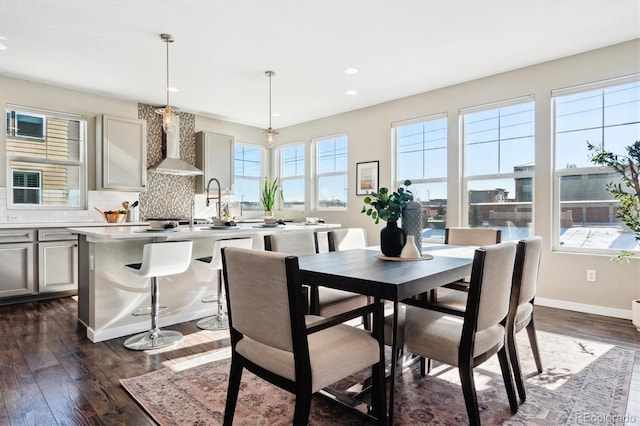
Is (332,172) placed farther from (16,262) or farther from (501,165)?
(16,262)

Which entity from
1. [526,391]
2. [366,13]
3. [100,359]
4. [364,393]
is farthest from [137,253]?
[526,391]

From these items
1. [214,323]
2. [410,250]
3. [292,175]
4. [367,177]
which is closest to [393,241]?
[410,250]

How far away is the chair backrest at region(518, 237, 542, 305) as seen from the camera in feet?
6.43

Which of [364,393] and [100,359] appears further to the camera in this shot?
[100,359]

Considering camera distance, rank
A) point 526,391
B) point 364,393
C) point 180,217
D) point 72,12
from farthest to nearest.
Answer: point 180,217 < point 72,12 < point 526,391 < point 364,393

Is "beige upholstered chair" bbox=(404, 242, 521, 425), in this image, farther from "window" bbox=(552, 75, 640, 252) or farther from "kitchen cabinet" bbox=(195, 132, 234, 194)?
"kitchen cabinet" bbox=(195, 132, 234, 194)

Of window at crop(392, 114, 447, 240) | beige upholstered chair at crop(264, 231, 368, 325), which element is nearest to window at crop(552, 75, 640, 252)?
window at crop(392, 114, 447, 240)

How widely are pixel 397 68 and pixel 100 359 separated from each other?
3.94m

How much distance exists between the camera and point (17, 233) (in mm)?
4141

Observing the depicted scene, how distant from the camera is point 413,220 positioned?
2.35 meters

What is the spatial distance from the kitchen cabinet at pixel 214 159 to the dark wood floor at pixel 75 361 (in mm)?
2772

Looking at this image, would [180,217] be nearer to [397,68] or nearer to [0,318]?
[0,318]

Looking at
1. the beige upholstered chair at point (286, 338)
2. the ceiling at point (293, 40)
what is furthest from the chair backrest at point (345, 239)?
the ceiling at point (293, 40)

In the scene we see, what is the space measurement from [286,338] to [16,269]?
429cm
